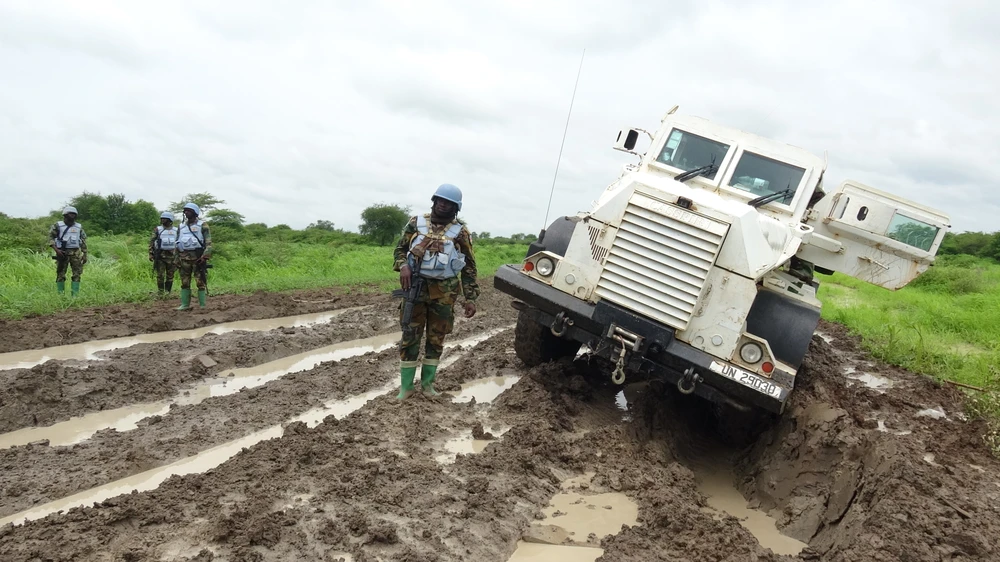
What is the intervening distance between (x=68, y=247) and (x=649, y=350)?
9.85 metres

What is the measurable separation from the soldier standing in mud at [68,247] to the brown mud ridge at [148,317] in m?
1.55

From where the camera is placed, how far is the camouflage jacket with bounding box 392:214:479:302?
19.1 ft

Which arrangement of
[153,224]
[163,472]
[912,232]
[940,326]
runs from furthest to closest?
[153,224]
[940,326]
[912,232]
[163,472]

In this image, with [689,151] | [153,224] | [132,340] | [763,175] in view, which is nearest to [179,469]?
[132,340]

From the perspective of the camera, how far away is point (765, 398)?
17.0 ft

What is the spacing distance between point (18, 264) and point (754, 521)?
14.5 m

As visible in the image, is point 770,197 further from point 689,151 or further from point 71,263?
point 71,263

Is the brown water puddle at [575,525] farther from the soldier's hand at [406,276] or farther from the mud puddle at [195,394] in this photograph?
the mud puddle at [195,394]

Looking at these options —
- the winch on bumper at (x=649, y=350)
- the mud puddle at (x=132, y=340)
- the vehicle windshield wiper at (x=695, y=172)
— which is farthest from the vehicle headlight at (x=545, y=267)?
the mud puddle at (x=132, y=340)

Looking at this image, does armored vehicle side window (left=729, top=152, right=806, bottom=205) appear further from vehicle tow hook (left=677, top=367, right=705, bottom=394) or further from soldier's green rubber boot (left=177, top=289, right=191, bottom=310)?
soldier's green rubber boot (left=177, top=289, right=191, bottom=310)

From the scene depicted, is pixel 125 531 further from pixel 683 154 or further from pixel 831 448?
pixel 683 154

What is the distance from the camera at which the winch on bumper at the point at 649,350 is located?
5.26 m

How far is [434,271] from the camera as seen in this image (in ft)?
18.8

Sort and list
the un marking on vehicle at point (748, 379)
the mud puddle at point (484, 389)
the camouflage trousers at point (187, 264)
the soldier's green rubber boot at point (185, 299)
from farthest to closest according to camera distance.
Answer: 1. the camouflage trousers at point (187, 264)
2. the soldier's green rubber boot at point (185, 299)
3. the mud puddle at point (484, 389)
4. the un marking on vehicle at point (748, 379)
